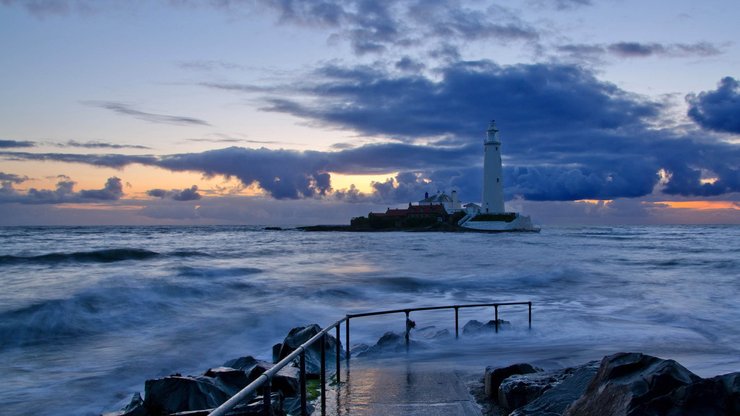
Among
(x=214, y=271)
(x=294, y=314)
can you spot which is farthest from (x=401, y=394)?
(x=214, y=271)

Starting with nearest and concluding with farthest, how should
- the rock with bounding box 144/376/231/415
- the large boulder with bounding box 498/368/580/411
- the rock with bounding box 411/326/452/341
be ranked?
the large boulder with bounding box 498/368/580/411 → the rock with bounding box 144/376/231/415 → the rock with bounding box 411/326/452/341

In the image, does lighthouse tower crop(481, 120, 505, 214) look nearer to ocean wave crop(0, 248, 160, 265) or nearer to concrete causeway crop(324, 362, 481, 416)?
ocean wave crop(0, 248, 160, 265)

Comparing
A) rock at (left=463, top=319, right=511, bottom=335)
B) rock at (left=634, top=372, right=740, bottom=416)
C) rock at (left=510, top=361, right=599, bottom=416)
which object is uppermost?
rock at (left=634, top=372, right=740, bottom=416)

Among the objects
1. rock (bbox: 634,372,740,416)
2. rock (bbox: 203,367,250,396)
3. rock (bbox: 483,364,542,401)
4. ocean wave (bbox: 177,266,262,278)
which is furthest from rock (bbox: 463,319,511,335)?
ocean wave (bbox: 177,266,262,278)

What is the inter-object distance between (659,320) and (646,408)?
1143 cm

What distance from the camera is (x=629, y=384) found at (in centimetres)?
345

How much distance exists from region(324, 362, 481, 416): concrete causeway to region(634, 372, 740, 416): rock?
1858mm

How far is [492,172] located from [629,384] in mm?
66434

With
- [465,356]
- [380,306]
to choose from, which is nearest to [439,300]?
[380,306]

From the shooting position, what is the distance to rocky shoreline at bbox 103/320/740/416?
132 inches

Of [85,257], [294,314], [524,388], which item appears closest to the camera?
[524,388]

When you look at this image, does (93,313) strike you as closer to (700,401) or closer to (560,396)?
(560,396)

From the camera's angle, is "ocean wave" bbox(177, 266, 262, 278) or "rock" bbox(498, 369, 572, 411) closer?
"rock" bbox(498, 369, 572, 411)

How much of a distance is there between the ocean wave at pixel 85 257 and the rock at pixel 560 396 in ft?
103
